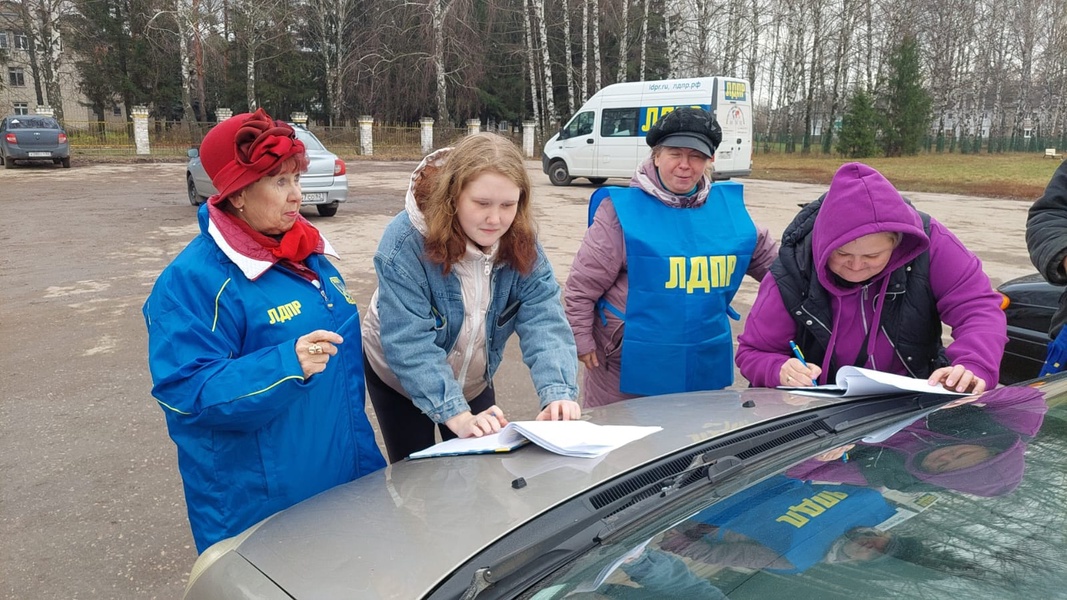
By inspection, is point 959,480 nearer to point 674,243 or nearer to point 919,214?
point 919,214

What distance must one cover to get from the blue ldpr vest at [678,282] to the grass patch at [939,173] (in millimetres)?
19150

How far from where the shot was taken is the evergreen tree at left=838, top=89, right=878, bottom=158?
102ft

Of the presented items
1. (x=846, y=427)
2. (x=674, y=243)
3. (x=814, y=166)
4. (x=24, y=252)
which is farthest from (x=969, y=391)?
(x=814, y=166)

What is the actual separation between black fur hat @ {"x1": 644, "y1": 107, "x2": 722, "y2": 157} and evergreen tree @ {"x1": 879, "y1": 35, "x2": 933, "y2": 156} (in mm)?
33819

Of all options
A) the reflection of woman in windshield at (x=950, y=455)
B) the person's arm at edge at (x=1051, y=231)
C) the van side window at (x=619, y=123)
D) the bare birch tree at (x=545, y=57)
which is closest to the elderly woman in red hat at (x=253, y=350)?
the reflection of woman in windshield at (x=950, y=455)

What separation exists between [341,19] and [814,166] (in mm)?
22221

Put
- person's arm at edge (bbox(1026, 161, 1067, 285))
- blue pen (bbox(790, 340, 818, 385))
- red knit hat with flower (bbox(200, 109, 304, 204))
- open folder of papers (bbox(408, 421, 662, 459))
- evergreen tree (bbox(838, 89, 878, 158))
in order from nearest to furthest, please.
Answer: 1. open folder of papers (bbox(408, 421, 662, 459))
2. red knit hat with flower (bbox(200, 109, 304, 204))
3. blue pen (bbox(790, 340, 818, 385))
4. person's arm at edge (bbox(1026, 161, 1067, 285))
5. evergreen tree (bbox(838, 89, 878, 158))

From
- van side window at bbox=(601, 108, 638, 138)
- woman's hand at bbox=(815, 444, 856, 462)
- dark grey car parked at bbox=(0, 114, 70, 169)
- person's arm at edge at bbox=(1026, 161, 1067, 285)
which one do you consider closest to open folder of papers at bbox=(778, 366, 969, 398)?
woman's hand at bbox=(815, 444, 856, 462)

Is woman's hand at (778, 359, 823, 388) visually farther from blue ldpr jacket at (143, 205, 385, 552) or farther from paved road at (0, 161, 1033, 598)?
paved road at (0, 161, 1033, 598)

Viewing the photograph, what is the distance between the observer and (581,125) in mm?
19047

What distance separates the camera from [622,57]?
30.6m

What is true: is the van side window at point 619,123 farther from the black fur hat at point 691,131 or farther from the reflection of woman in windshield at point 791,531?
the reflection of woman in windshield at point 791,531

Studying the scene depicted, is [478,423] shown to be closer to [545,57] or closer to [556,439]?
[556,439]

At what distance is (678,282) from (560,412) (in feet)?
3.01
